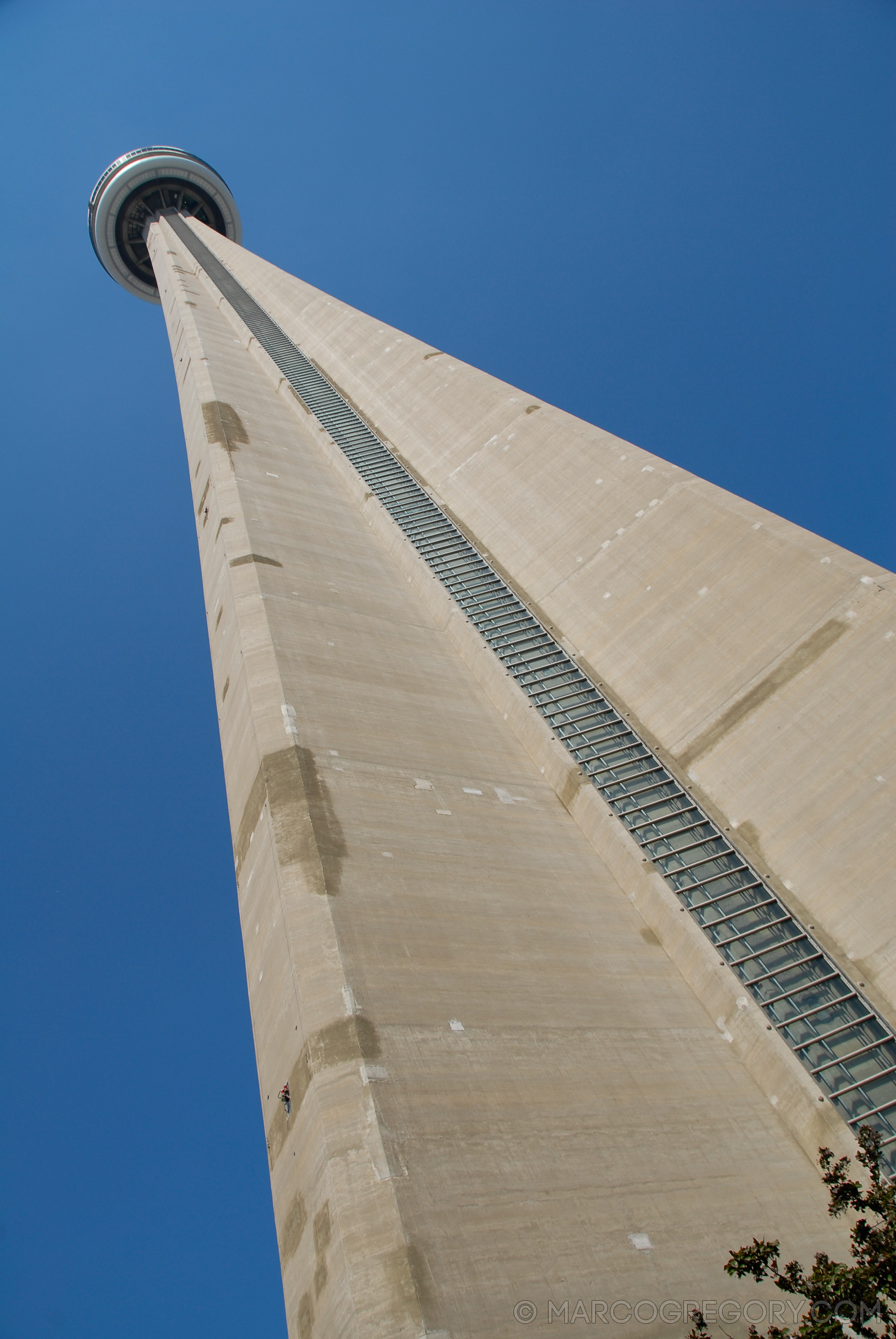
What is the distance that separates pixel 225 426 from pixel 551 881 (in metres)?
14.4

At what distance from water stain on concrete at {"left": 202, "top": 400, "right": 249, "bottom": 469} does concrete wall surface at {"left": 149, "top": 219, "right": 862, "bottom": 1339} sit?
1.99m

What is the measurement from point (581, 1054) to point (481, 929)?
148 cm

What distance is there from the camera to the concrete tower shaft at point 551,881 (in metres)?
5.98

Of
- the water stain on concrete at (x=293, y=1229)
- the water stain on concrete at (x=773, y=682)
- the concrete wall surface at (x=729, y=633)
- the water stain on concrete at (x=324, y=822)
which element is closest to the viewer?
the water stain on concrete at (x=293, y=1229)

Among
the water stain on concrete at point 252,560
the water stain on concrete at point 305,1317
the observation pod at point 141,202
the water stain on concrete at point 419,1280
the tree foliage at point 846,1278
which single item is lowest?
the tree foliage at point 846,1278

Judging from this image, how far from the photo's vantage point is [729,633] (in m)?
11.3

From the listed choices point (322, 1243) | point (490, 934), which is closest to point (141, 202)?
point (490, 934)

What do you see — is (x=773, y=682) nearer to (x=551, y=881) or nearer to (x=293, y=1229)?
(x=551, y=881)

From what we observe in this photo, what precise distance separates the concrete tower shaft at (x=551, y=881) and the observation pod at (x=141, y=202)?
36.2 meters

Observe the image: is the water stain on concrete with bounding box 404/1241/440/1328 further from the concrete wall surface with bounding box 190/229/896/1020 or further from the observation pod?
the observation pod

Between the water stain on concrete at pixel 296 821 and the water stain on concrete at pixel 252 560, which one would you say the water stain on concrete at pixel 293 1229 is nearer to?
the water stain on concrete at pixel 296 821

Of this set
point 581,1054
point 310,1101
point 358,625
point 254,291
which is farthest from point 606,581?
point 254,291

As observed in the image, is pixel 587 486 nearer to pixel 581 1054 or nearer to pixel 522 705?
pixel 522 705

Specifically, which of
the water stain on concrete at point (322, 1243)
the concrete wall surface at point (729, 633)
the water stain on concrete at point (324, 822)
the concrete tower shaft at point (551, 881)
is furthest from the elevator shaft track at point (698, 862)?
the water stain on concrete at point (322, 1243)
